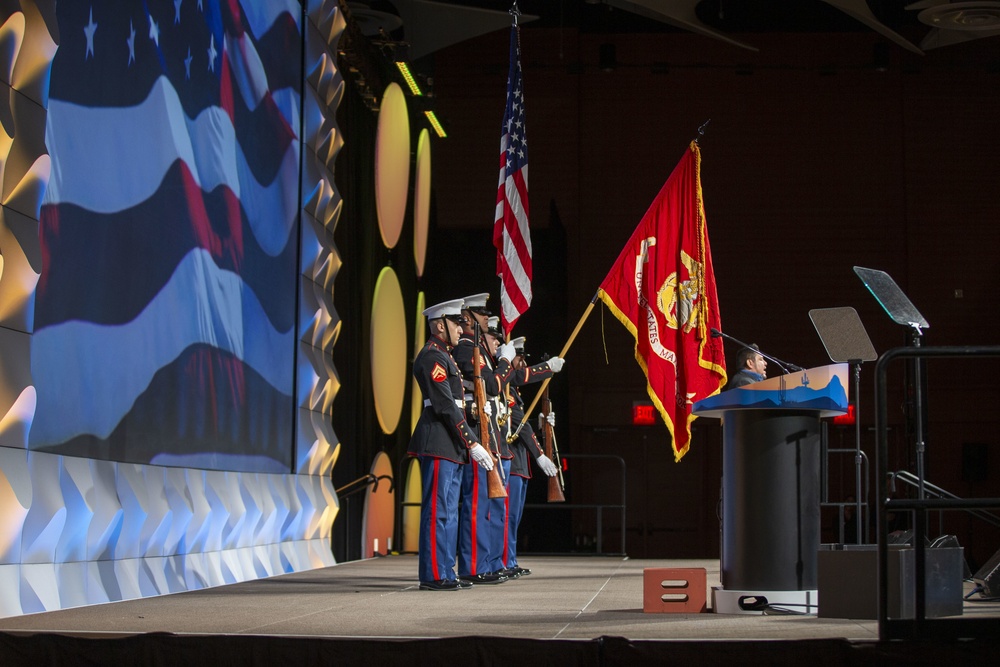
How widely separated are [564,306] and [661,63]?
339 cm

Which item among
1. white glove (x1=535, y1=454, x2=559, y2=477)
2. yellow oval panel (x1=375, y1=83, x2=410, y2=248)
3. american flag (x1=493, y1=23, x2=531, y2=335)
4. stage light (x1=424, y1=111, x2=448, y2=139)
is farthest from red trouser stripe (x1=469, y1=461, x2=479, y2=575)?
stage light (x1=424, y1=111, x2=448, y2=139)

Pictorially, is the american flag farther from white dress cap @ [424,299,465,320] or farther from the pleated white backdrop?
white dress cap @ [424,299,465,320]

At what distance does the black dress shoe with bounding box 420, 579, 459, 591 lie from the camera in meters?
5.79

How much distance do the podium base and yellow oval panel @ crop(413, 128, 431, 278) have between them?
27.4 feet

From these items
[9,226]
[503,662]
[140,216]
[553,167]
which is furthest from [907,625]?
[553,167]

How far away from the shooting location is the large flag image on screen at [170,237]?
4.89 metres

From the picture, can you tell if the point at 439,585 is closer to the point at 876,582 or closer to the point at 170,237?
the point at 170,237

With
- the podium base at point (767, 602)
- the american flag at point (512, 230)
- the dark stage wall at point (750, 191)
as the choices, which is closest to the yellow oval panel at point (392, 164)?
the american flag at point (512, 230)

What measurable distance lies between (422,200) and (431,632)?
9815 millimetres

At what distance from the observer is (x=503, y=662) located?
120 inches

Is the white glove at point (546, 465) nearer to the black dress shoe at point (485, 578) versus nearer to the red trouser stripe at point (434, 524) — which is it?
the black dress shoe at point (485, 578)

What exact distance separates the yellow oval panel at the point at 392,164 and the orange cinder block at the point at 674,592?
654 cm

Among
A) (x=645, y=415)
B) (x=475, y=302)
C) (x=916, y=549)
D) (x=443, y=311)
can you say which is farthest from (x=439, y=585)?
(x=645, y=415)

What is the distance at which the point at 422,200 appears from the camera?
13109 millimetres
